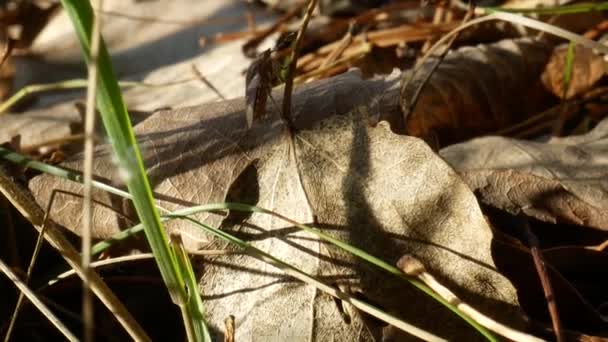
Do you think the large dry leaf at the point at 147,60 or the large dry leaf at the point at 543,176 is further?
the large dry leaf at the point at 147,60

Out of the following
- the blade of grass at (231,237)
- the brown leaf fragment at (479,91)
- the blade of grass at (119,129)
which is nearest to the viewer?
the blade of grass at (119,129)

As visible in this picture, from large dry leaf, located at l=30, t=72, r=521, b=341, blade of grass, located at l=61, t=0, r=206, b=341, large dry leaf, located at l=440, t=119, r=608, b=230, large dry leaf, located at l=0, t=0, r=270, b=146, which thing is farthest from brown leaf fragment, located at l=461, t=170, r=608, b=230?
large dry leaf, located at l=0, t=0, r=270, b=146

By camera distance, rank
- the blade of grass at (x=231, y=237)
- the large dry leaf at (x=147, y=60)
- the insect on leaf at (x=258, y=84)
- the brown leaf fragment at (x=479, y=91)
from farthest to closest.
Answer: the large dry leaf at (x=147, y=60) < the brown leaf fragment at (x=479, y=91) < the insect on leaf at (x=258, y=84) < the blade of grass at (x=231, y=237)

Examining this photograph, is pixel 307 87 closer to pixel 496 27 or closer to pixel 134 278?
pixel 134 278

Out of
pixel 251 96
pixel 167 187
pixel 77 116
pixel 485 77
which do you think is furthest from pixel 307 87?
pixel 77 116

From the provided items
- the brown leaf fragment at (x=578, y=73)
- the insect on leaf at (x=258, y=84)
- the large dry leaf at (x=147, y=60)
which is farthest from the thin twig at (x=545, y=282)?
the large dry leaf at (x=147, y=60)

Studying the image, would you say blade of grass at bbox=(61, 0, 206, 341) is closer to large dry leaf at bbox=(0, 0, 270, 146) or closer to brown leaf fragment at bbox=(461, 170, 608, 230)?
brown leaf fragment at bbox=(461, 170, 608, 230)

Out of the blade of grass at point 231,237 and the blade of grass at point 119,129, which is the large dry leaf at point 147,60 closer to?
the blade of grass at point 231,237

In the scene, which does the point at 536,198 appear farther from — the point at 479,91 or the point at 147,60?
the point at 147,60
